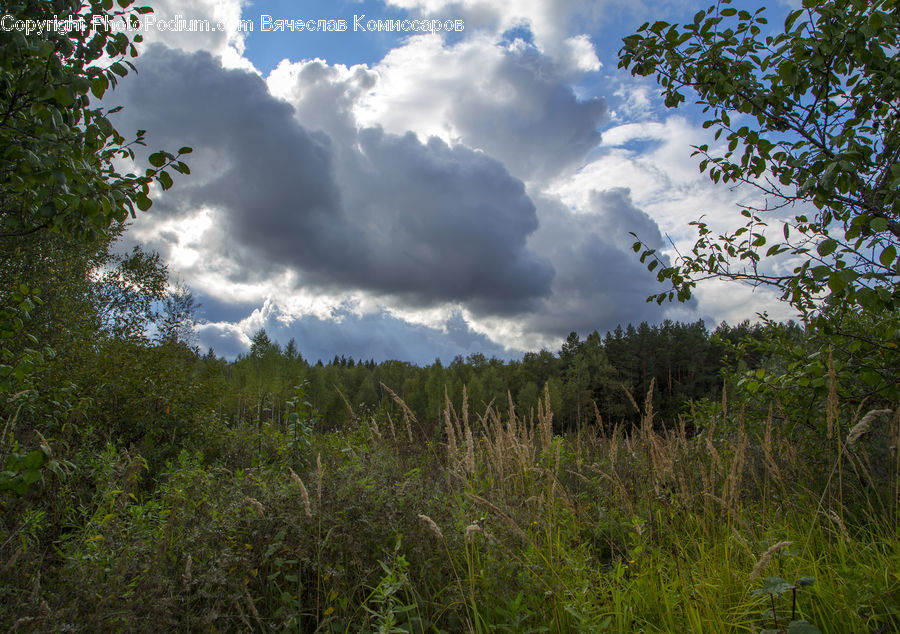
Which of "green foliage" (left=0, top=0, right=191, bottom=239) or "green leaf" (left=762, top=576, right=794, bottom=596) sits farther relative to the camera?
"green foliage" (left=0, top=0, right=191, bottom=239)

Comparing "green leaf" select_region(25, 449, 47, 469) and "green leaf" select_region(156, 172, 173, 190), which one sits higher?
"green leaf" select_region(156, 172, 173, 190)

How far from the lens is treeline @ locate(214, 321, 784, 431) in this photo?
38500mm

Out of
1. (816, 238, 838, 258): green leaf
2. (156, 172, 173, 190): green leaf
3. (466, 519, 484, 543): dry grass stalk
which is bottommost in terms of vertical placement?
(466, 519, 484, 543): dry grass stalk

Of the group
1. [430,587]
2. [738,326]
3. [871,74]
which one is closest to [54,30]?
[430,587]

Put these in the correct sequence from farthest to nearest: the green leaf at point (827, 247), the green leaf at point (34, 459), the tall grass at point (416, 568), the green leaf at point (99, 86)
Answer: the green leaf at point (99, 86)
the green leaf at point (827, 247)
the tall grass at point (416, 568)
the green leaf at point (34, 459)

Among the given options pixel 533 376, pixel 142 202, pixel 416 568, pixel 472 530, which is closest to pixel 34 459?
pixel 142 202

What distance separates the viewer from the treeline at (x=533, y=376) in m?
38.5

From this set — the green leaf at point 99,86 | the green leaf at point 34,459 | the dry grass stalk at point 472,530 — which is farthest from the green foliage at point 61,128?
the dry grass stalk at point 472,530

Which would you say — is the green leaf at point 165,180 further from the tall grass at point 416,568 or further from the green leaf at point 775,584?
the green leaf at point 775,584

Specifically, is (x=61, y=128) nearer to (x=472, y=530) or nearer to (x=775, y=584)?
(x=472, y=530)

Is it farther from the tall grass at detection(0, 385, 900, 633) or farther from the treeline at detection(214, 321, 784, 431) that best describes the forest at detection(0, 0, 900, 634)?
the treeline at detection(214, 321, 784, 431)

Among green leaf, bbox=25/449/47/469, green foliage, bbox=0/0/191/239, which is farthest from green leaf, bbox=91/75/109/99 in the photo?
green leaf, bbox=25/449/47/469

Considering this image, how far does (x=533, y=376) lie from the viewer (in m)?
58.7

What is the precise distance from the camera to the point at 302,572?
3.09 metres
